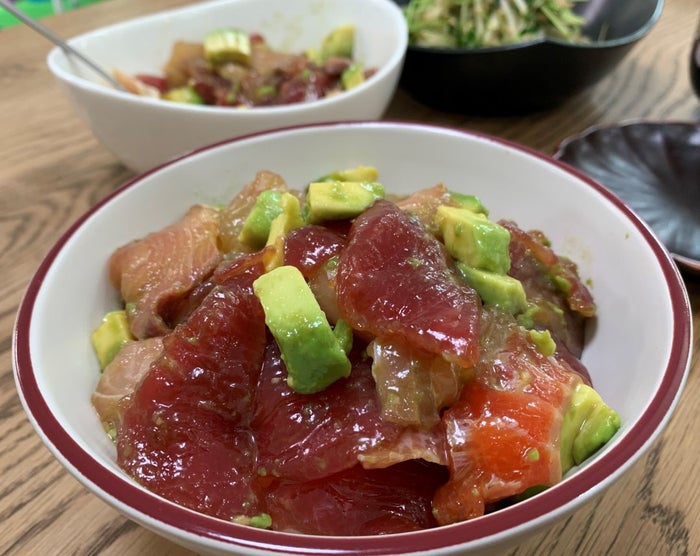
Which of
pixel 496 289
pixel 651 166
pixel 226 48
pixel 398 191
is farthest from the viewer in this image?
pixel 226 48

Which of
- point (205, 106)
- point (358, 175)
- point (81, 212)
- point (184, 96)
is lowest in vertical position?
point (81, 212)

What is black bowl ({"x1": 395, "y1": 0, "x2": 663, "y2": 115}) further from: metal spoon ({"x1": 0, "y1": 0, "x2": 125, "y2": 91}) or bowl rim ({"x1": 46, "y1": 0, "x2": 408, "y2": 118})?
metal spoon ({"x1": 0, "y1": 0, "x2": 125, "y2": 91})

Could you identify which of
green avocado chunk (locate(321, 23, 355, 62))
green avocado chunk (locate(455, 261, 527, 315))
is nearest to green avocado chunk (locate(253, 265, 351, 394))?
green avocado chunk (locate(455, 261, 527, 315))

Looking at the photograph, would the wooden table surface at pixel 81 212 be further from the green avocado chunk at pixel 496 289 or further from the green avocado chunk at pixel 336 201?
the green avocado chunk at pixel 336 201

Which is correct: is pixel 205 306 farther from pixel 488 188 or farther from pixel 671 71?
pixel 671 71

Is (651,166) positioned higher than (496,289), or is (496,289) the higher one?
(496,289)

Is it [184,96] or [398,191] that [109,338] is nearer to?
[398,191]

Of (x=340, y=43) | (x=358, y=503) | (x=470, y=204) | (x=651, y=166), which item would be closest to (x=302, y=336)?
(x=358, y=503)
